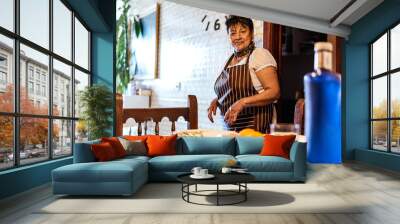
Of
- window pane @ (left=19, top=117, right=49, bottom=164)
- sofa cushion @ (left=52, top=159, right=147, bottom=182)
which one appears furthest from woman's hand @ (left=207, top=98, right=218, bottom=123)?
sofa cushion @ (left=52, top=159, right=147, bottom=182)

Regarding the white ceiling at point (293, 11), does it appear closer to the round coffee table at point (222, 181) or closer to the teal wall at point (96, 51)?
the teal wall at point (96, 51)

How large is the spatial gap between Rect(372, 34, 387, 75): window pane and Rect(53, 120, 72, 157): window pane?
655cm

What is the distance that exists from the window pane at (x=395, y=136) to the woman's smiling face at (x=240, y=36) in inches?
153

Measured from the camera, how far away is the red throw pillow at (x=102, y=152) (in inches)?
213

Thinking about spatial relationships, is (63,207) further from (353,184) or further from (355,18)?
(355,18)

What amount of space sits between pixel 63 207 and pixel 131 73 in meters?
9.53

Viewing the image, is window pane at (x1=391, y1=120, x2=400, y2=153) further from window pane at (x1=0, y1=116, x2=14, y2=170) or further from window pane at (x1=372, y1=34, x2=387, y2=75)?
window pane at (x1=0, y1=116, x2=14, y2=170)

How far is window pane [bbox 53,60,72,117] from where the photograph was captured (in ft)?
21.7

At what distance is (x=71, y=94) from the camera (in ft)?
24.5

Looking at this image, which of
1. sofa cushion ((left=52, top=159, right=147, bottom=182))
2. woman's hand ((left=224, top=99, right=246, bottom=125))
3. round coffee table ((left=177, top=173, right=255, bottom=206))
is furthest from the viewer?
woman's hand ((left=224, top=99, right=246, bottom=125))

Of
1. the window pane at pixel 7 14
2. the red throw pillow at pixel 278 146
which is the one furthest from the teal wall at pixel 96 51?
the red throw pillow at pixel 278 146

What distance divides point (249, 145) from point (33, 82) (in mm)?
3409

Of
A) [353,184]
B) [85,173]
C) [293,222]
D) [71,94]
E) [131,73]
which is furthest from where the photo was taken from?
[131,73]

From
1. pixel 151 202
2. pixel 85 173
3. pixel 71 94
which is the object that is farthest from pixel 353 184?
pixel 71 94
